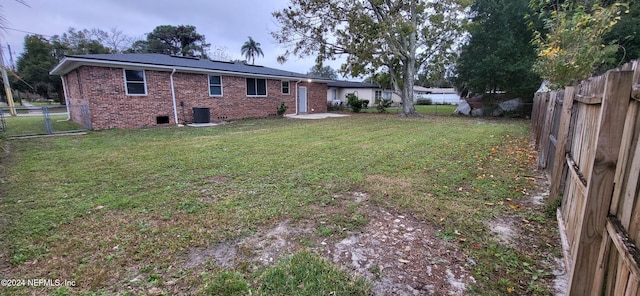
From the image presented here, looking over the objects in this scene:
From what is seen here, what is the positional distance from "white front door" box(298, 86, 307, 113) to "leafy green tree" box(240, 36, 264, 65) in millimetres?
30570

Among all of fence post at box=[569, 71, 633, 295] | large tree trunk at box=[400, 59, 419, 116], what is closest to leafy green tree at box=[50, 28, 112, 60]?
large tree trunk at box=[400, 59, 419, 116]

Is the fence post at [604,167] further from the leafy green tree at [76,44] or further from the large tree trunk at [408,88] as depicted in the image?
the leafy green tree at [76,44]

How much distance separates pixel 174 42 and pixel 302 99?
33.9 m

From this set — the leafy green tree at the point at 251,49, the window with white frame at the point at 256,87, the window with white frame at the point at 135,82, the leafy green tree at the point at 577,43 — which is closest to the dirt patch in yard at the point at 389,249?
the leafy green tree at the point at 577,43

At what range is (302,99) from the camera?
19.3 metres

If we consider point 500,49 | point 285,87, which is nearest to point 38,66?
point 285,87

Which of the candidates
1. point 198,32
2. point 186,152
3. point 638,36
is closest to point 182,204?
point 186,152

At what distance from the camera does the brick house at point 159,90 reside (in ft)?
35.1

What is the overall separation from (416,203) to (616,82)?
7.73ft

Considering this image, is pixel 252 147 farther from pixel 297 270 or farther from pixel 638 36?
pixel 638 36

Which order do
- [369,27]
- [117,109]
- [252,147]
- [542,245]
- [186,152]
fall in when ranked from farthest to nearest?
[369,27], [117,109], [252,147], [186,152], [542,245]

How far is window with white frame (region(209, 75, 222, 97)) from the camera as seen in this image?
552 inches

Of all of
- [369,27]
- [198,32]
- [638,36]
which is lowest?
[638,36]

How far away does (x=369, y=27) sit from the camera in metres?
15.2
